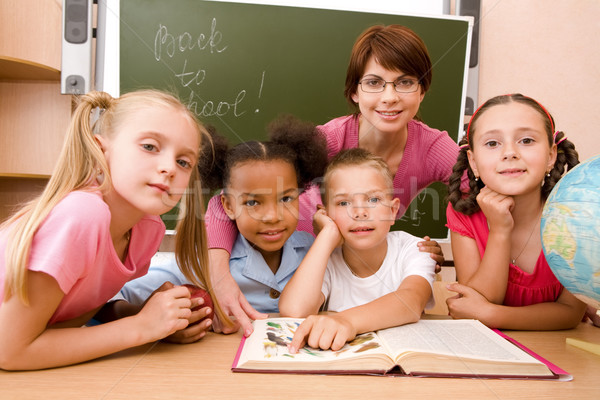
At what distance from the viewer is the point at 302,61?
224 centimetres

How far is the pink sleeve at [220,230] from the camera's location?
1400 millimetres

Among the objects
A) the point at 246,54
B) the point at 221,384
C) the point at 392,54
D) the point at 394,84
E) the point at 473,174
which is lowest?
the point at 221,384

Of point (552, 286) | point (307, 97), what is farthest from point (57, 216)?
point (307, 97)

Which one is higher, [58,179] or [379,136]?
[379,136]

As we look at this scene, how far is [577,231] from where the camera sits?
888 millimetres

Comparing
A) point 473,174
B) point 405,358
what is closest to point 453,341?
point 405,358

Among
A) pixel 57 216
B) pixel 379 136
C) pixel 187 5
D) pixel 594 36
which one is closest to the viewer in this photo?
pixel 57 216

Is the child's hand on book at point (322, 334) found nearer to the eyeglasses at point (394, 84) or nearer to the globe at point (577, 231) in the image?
the globe at point (577, 231)

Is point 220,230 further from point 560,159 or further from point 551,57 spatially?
point 551,57

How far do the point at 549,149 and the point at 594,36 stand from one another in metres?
1.96

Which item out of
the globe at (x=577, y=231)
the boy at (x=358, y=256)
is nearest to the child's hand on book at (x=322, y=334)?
the boy at (x=358, y=256)

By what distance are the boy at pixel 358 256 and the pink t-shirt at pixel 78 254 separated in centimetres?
44

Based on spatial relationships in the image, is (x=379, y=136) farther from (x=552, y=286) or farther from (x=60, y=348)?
(x=60, y=348)

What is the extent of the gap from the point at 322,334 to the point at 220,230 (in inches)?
26.2
